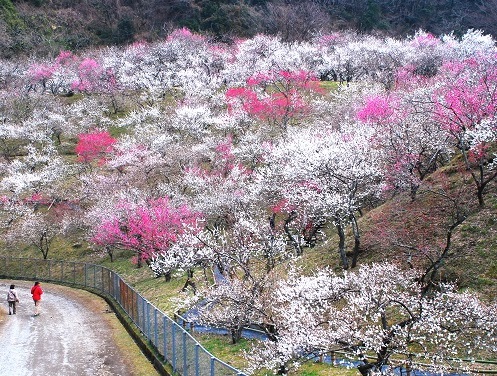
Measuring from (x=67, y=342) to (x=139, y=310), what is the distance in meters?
2.97

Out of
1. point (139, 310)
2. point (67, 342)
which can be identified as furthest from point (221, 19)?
point (67, 342)

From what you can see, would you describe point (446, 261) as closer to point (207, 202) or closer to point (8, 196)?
point (207, 202)

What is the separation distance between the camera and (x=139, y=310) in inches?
805

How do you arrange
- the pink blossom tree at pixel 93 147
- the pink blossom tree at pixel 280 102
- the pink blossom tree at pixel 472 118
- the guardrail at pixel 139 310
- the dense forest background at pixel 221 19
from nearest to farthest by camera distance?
the guardrail at pixel 139 310 → the pink blossom tree at pixel 472 118 → the pink blossom tree at pixel 280 102 → the pink blossom tree at pixel 93 147 → the dense forest background at pixel 221 19

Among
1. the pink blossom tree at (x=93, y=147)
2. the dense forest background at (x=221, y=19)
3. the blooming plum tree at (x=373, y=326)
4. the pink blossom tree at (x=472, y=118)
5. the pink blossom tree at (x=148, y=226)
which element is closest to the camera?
the blooming plum tree at (x=373, y=326)

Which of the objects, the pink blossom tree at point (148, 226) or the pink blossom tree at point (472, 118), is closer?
the pink blossom tree at point (472, 118)

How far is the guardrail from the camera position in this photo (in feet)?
42.8

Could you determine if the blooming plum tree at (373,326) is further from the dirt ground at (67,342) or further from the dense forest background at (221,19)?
the dense forest background at (221,19)

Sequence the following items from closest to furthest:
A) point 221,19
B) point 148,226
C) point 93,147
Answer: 1. point 148,226
2. point 93,147
3. point 221,19

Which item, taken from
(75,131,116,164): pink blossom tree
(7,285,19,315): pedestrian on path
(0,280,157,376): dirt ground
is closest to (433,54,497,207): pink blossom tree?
(0,280,157,376): dirt ground

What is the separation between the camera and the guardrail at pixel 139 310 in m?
13.0

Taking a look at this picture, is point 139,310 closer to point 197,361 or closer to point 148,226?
point 197,361

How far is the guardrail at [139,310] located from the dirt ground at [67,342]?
0.85 meters

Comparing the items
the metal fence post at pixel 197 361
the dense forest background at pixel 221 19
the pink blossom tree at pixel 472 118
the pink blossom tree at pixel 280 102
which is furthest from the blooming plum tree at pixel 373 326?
the dense forest background at pixel 221 19
